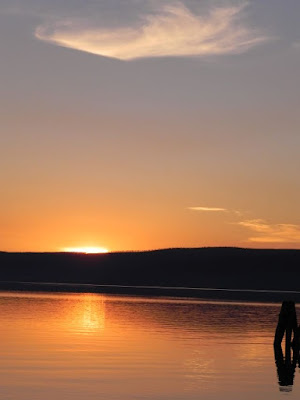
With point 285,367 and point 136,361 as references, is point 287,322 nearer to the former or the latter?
point 285,367

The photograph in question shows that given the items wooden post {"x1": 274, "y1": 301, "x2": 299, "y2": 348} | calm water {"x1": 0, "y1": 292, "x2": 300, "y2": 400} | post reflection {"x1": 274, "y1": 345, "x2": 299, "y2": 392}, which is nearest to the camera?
calm water {"x1": 0, "y1": 292, "x2": 300, "y2": 400}

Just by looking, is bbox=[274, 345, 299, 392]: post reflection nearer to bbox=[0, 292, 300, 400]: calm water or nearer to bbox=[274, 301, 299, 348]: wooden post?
bbox=[0, 292, 300, 400]: calm water

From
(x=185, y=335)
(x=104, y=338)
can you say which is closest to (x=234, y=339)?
(x=185, y=335)

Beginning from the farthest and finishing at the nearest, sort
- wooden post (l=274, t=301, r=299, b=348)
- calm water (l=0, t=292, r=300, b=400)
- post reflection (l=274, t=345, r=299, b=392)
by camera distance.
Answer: wooden post (l=274, t=301, r=299, b=348), post reflection (l=274, t=345, r=299, b=392), calm water (l=0, t=292, r=300, b=400)

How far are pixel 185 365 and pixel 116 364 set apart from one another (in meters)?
2.26

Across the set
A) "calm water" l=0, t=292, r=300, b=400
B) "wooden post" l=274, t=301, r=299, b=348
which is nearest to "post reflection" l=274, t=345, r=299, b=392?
→ "calm water" l=0, t=292, r=300, b=400

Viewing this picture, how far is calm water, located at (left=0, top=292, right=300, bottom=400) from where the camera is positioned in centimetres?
2539

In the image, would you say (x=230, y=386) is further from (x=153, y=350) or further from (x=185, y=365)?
(x=153, y=350)

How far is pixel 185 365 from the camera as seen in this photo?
31156 millimetres

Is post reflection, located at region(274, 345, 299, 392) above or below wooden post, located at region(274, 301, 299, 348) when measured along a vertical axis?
below

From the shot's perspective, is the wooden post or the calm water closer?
the calm water

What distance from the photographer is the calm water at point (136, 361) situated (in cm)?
2539

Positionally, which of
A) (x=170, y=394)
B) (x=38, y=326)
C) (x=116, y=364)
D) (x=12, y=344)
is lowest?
(x=170, y=394)

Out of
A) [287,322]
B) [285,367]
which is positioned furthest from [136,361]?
[287,322]
